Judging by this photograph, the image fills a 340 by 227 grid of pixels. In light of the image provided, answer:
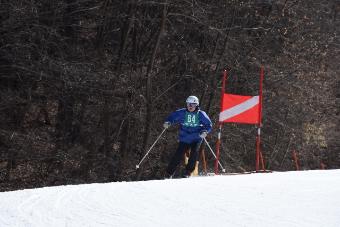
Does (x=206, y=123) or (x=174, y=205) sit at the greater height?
(x=206, y=123)

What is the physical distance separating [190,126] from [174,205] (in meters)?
6.03

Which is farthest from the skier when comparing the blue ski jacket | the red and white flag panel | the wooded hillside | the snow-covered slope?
the wooded hillside

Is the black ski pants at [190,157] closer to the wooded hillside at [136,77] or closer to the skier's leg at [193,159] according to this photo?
the skier's leg at [193,159]

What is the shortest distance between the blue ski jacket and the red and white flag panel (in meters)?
0.99

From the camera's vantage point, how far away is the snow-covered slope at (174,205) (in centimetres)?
430

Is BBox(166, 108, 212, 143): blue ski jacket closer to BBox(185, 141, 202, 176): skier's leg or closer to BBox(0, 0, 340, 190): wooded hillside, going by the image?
BBox(185, 141, 202, 176): skier's leg

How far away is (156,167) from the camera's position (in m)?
19.9

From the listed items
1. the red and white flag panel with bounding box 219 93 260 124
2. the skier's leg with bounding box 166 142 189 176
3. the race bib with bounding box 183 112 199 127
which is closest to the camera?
the race bib with bounding box 183 112 199 127

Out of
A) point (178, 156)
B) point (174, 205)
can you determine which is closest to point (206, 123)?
point (178, 156)

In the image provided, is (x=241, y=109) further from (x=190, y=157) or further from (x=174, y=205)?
(x=174, y=205)

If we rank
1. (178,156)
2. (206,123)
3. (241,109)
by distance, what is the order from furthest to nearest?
(241,109) < (178,156) < (206,123)

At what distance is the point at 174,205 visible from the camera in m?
5.04

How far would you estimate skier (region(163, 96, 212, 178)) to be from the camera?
10.9 m

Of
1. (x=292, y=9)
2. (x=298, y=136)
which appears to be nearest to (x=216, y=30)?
(x=292, y=9)
